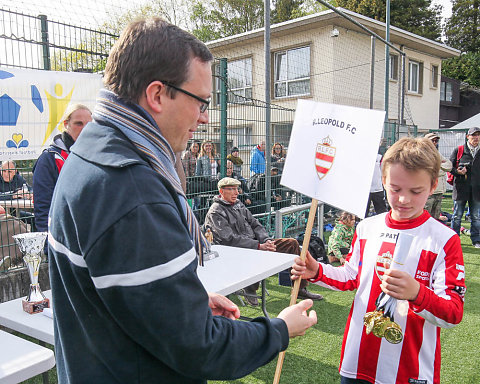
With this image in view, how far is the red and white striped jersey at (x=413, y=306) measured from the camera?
1.51m

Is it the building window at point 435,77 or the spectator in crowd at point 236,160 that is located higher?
the building window at point 435,77

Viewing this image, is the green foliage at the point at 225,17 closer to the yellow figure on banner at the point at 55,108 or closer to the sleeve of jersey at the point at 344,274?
the yellow figure on banner at the point at 55,108

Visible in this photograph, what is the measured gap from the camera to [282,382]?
2936 millimetres

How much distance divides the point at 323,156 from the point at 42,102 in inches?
117

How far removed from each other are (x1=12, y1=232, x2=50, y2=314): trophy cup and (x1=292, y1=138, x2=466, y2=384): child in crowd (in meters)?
1.29

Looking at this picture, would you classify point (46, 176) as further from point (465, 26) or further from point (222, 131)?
point (465, 26)

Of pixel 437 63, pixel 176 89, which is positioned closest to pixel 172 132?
pixel 176 89

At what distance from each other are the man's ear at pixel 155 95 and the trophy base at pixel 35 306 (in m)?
1.60

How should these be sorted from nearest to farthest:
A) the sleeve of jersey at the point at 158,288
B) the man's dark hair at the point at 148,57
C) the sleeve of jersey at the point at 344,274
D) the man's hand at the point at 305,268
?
the sleeve of jersey at the point at 158,288 < the man's dark hair at the point at 148,57 < the man's hand at the point at 305,268 < the sleeve of jersey at the point at 344,274

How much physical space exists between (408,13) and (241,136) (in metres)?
27.2

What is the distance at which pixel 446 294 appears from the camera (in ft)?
5.03

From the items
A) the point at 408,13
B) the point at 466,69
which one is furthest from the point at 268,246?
Result: the point at 466,69

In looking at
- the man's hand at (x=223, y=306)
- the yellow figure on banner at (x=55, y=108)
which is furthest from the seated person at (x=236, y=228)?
the man's hand at (x=223, y=306)

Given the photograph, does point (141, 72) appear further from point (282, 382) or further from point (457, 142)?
point (457, 142)
